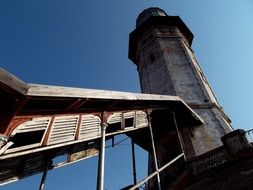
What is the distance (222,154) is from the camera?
7039mm

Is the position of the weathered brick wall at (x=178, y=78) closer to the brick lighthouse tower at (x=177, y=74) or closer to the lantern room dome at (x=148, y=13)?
the brick lighthouse tower at (x=177, y=74)

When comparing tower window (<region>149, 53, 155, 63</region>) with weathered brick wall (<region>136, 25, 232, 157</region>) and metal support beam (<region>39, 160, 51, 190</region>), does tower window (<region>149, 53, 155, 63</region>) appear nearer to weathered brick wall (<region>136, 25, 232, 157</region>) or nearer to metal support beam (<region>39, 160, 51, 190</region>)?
weathered brick wall (<region>136, 25, 232, 157</region>)

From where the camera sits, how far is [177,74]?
45.1 ft

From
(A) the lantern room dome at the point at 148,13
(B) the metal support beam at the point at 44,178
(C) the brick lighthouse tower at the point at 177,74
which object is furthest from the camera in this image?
(A) the lantern room dome at the point at 148,13

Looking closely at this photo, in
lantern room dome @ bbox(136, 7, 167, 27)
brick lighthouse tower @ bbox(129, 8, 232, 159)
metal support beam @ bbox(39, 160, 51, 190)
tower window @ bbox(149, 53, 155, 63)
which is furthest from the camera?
lantern room dome @ bbox(136, 7, 167, 27)

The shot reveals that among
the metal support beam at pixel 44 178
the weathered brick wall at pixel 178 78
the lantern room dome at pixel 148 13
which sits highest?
the lantern room dome at pixel 148 13

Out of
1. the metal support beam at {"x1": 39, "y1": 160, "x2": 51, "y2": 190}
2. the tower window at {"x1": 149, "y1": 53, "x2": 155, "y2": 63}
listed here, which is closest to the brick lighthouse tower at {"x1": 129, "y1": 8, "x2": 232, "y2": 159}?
the tower window at {"x1": 149, "y1": 53, "x2": 155, "y2": 63}

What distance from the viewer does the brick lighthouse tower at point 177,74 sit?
10.2 m

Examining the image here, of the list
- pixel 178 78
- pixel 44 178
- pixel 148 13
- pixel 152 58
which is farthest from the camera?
pixel 148 13

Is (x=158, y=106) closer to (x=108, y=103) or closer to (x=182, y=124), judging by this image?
(x=182, y=124)

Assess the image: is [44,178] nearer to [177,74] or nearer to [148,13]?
[177,74]

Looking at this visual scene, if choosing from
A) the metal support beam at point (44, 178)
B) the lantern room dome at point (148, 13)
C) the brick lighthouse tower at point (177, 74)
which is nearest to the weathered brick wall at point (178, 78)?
the brick lighthouse tower at point (177, 74)

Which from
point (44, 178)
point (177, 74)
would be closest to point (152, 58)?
point (177, 74)

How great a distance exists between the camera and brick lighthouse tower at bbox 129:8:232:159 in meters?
10.2
